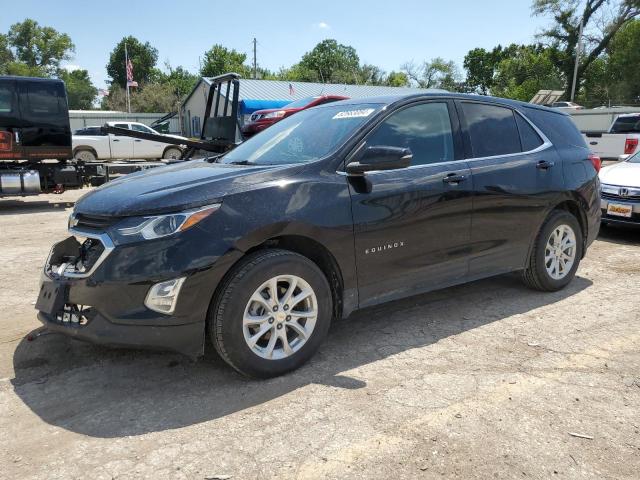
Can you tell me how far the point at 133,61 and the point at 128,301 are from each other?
102 metres

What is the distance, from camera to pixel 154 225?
116 inches

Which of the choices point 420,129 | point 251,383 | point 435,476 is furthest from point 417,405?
point 420,129

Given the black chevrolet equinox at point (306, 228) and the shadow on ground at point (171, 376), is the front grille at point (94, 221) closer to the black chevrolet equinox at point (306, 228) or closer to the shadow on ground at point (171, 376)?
the black chevrolet equinox at point (306, 228)

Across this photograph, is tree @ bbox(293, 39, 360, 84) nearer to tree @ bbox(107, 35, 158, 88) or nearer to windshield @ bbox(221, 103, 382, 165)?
tree @ bbox(107, 35, 158, 88)

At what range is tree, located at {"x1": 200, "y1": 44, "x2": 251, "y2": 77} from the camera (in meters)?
73.4

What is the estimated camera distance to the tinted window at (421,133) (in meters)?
3.87

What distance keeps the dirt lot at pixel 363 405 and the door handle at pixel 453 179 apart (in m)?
1.12

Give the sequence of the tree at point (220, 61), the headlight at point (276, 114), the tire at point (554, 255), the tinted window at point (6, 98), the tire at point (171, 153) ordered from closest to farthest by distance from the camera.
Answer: the tire at point (554, 255) < the tinted window at point (6, 98) < the headlight at point (276, 114) < the tire at point (171, 153) < the tree at point (220, 61)

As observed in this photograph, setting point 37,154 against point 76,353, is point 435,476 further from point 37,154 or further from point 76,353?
point 37,154

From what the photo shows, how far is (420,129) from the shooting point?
13.4 ft

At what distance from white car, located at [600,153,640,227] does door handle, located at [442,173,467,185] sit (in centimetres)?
370

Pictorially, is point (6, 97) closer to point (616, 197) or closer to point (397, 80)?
point (616, 197)

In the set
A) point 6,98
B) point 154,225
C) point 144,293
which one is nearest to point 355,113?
point 154,225

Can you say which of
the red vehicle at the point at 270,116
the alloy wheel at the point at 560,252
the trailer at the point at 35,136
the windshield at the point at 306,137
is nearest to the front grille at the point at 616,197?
the alloy wheel at the point at 560,252
